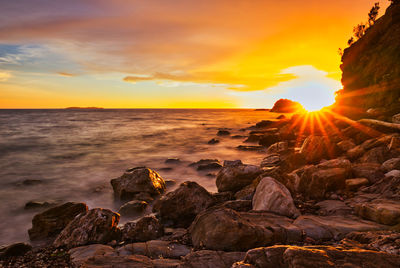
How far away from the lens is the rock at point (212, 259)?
3504 mm

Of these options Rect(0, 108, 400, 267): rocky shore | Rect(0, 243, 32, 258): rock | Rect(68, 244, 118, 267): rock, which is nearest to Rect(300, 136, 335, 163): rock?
Rect(0, 108, 400, 267): rocky shore

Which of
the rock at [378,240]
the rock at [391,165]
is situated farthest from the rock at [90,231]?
the rock at [391,165]

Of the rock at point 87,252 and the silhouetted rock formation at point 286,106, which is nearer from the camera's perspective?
the rock at point 87,252

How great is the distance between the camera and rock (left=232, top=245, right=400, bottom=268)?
8.81ft

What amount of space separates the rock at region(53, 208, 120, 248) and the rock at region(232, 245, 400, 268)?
4.11 meters

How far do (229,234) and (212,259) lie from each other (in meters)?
0.65

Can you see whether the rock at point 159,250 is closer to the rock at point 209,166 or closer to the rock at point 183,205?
the rock at point 183,205

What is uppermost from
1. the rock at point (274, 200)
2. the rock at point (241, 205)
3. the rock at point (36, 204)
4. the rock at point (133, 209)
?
the rock at point (274, 200)

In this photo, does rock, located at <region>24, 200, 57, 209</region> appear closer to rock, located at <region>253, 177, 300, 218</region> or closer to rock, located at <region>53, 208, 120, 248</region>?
rock, located at <region>53, 208, 120, 248</region>

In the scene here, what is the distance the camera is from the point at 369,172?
23.6 ft

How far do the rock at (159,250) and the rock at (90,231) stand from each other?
1358 millimetres

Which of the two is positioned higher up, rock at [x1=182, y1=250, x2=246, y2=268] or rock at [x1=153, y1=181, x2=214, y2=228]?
rock at [x1=182, y1=250, x2=246, y2=268]

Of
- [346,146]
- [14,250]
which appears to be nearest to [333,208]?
[346,146]

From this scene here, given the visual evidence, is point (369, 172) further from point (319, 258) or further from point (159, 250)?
point (159, 250)
